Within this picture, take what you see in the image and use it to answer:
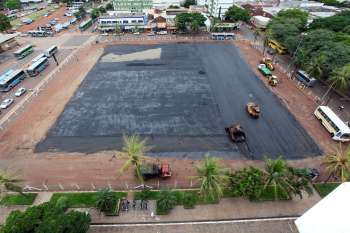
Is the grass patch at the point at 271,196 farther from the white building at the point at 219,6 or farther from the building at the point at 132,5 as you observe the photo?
the building at the point at 132,5

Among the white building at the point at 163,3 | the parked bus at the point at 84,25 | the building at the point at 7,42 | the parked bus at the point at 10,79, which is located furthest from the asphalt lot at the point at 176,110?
the white building at the point at 163,3

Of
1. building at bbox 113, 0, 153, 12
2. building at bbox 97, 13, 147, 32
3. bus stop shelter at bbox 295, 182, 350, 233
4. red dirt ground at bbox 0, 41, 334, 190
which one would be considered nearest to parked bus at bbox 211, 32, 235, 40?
building at bbox 97, 13, 147, 32

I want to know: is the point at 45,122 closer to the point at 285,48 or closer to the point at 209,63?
the point at 209,63

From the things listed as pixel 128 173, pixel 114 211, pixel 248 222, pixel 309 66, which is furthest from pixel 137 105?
pixel 309 66

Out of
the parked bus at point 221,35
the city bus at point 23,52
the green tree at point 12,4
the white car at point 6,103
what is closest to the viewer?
the white car at point 6,103

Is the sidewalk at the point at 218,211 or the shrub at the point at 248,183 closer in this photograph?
the sidewalk at the point at 218,211

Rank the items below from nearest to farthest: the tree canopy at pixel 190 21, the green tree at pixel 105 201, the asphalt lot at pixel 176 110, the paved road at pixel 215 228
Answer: the paved road at pixel 215 228 < the green tree at pixel 105 201 < the asphalt lot at pixel 176 110 < the tree canopy at pixel 190 21
